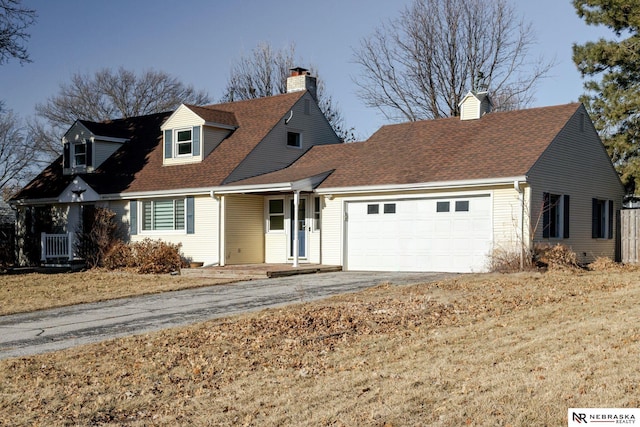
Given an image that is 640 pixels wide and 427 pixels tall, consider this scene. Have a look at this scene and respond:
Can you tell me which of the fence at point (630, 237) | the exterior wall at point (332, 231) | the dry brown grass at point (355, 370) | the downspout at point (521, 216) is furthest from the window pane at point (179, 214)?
the fence at point (630, 237)

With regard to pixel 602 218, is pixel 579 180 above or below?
above

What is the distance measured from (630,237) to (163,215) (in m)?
15.7

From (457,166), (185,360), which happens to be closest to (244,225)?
(457,166)

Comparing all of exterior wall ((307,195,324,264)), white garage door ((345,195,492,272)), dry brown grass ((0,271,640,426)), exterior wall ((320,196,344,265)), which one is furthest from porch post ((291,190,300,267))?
dry brown grass ((0,271,640,426))

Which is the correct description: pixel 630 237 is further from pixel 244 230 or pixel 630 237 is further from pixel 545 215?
pixel 244 230

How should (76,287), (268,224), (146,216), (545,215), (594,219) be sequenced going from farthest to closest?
(146,216) < (268,224) < (594,219) < (545,215) < (76,287)

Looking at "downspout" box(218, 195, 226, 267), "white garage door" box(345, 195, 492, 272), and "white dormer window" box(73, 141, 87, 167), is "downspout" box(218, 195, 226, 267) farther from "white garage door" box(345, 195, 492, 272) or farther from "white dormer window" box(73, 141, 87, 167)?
"white dormer window" box(73, 141, 87, 167)

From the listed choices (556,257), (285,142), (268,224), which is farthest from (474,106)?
(268,224)

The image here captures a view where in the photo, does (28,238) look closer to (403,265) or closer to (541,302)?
(403,265)

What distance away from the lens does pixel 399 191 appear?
2064 centimetres

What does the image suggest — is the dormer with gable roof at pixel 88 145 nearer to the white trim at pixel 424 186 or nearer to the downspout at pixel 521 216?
the white trim at pixel 424 186

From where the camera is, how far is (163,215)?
82.8 ft

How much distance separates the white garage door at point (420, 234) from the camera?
1945 cm

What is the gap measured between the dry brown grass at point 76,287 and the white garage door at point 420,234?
15.3ft
